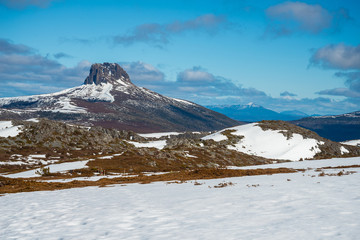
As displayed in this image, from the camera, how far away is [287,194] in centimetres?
2078

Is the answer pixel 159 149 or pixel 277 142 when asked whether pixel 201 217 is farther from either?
pixel 277 142

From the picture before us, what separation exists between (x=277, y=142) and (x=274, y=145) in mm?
3379

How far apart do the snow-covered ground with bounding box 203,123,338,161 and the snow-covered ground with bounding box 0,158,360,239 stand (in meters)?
107

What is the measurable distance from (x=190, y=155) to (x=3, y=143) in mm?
72963

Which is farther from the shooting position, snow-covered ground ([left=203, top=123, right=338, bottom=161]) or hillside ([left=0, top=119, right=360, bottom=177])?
snow-covered ground ([left=203, top=123, right=338, bottom=161])

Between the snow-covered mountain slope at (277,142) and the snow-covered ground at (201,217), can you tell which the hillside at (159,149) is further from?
the snow-covered ground at (201,217)

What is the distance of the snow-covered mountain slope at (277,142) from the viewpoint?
4990 inches

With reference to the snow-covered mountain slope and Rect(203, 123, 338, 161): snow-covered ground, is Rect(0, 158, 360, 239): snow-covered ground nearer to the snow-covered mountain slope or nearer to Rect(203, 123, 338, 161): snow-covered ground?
Rect(203, 123, 338, 161): snow-covered ground

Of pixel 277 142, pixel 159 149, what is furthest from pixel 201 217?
pixel 277 142

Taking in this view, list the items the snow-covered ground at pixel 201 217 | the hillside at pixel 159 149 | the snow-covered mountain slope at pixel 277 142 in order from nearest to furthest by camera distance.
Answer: the snow-covered ground at pixel 201 217 < the hillside at pixel 159 149 < the snow-covered mountain slope at pixel 277 142

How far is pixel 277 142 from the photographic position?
5325 inches

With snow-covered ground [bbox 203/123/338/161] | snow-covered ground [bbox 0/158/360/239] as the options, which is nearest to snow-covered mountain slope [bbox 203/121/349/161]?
snow-covered ground [bbox 203/123/338/161]

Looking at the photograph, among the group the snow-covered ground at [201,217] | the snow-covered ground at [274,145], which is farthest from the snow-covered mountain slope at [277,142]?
the snow-covered ground at [201,217]

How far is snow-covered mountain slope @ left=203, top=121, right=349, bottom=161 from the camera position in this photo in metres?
127
